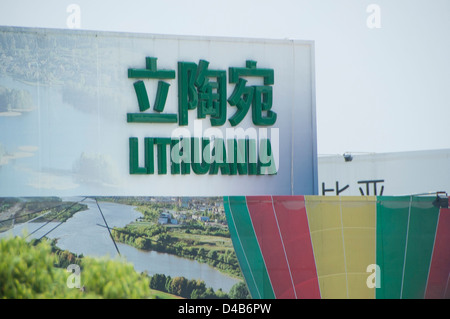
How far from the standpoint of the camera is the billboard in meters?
11.7

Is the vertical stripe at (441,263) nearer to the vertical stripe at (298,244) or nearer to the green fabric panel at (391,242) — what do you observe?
the green fabric panel at (391,242)

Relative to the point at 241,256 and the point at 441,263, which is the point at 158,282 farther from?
the point at 441,263

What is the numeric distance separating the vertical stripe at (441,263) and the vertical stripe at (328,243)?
162 centimetres

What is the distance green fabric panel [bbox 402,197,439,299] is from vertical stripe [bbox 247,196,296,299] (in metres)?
2.10

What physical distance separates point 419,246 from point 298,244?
2.17 meters

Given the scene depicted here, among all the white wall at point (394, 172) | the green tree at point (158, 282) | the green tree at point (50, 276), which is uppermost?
the white wall at point (394, 172)

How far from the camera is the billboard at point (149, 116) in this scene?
11.7m

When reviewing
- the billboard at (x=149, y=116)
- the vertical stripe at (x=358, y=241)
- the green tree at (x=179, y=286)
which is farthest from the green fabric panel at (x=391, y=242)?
the green tree at (x=179, y=286)

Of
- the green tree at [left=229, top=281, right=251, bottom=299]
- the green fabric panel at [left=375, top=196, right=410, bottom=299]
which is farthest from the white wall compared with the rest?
the green tree at [left=229, top=281, right=251, bottom=299]

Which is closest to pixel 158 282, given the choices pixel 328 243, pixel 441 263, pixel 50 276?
pixel 50 276

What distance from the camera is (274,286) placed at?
10.9 m

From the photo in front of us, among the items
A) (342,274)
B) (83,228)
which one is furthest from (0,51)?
(342,274)

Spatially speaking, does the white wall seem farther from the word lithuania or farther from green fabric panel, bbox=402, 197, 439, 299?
green fabric panel, bbox=402, 197, 439, 299
